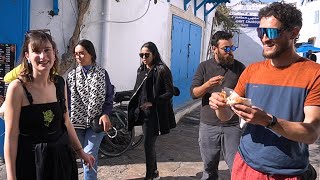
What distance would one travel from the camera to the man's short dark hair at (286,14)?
7.18ft

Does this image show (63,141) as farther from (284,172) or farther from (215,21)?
(215,21)

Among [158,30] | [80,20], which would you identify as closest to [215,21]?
[158,30]

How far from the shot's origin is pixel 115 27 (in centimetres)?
604

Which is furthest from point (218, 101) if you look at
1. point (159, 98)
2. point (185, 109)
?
point (185, 109)

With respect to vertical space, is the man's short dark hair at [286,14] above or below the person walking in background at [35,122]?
above

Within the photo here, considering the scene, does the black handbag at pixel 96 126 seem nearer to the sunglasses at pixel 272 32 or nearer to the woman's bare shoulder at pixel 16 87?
the woman's bare shoulder at pixel 16 87

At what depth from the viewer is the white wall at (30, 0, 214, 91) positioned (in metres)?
4.92

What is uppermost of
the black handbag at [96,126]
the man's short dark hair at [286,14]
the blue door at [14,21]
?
the blue door at [14,21]

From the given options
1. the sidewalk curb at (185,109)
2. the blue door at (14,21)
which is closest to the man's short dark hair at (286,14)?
the blue door at (14,21)

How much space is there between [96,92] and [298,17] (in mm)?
2182

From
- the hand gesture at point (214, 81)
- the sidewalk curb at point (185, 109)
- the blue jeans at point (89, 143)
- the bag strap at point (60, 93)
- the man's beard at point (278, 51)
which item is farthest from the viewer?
the sidewalk curb at point (185, 109)

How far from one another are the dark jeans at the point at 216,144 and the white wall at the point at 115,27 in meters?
2.57

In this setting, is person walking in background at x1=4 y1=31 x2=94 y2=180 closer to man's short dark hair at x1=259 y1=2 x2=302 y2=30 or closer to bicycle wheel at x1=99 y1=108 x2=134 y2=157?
man's short dark hair at x1=259 y1=2 x2=302 y2=30

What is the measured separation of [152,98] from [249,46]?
2116cm
